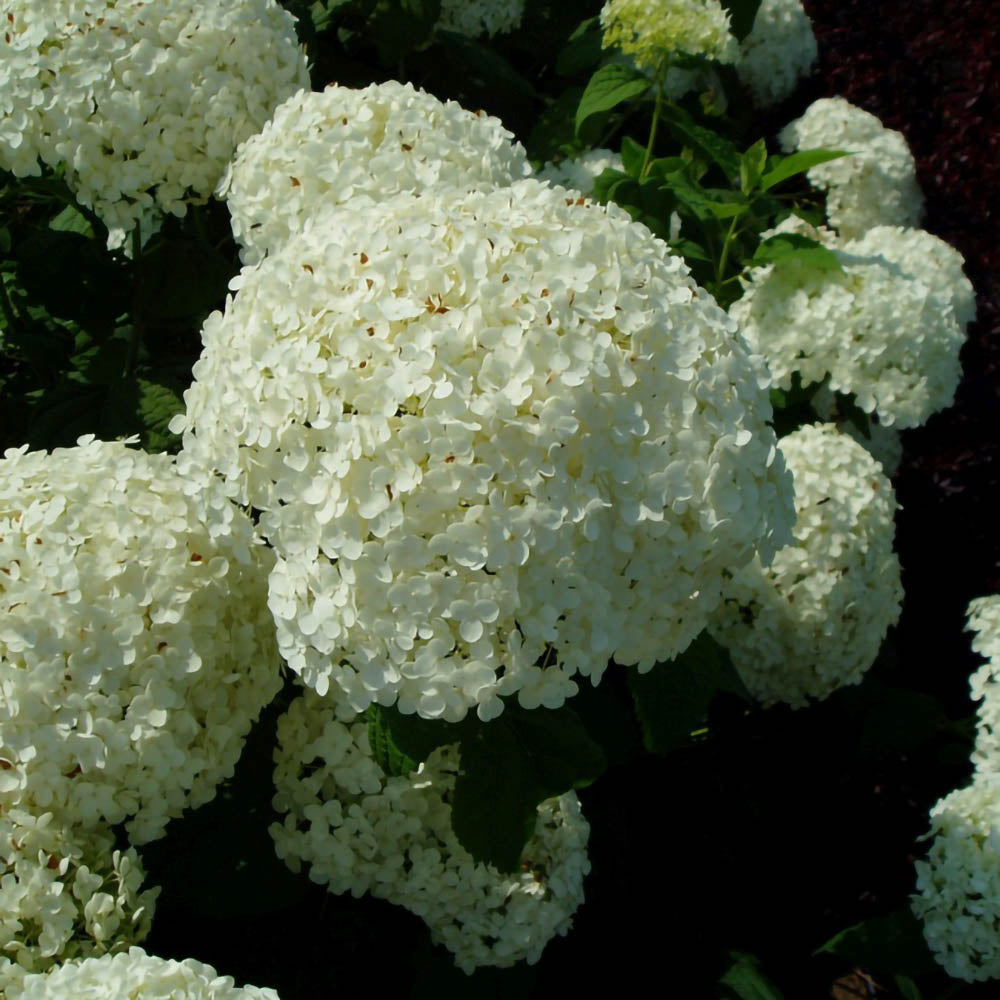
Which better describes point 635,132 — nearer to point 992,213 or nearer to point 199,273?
point 992,213

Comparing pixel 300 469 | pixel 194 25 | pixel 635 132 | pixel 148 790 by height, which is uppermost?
pixel 194 25

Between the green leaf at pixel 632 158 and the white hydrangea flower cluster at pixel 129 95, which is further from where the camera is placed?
the green leaf at pixel 632 158

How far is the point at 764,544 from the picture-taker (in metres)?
1.75

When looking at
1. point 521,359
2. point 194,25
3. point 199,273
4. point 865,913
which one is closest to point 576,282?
point 521,359

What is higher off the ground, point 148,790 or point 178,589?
point 178,589

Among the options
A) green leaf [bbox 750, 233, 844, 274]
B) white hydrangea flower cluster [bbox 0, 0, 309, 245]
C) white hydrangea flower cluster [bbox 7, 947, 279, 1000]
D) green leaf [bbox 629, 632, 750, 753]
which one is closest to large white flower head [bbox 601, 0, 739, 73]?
green leaf [bbox 750, 233, 844, 274]

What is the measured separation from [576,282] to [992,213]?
4.70m

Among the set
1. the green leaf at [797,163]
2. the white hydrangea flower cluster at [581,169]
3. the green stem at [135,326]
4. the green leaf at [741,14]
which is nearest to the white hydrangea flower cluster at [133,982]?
the green stem at [135,326]

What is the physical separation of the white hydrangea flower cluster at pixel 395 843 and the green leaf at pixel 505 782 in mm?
170

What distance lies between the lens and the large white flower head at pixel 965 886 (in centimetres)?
257

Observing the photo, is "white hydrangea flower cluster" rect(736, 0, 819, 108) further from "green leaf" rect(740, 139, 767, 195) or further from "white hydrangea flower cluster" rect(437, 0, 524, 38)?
"green leaf" rect(740, 139, 767, 195)

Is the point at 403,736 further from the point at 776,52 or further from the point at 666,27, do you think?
the point at 776,52

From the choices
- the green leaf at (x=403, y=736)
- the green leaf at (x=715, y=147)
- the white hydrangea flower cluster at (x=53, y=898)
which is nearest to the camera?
the white hydrangea flower cluster at (x=53, y=898)

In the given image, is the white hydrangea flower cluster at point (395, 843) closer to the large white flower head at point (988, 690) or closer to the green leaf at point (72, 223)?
the large white flower head at point (988, 690)
